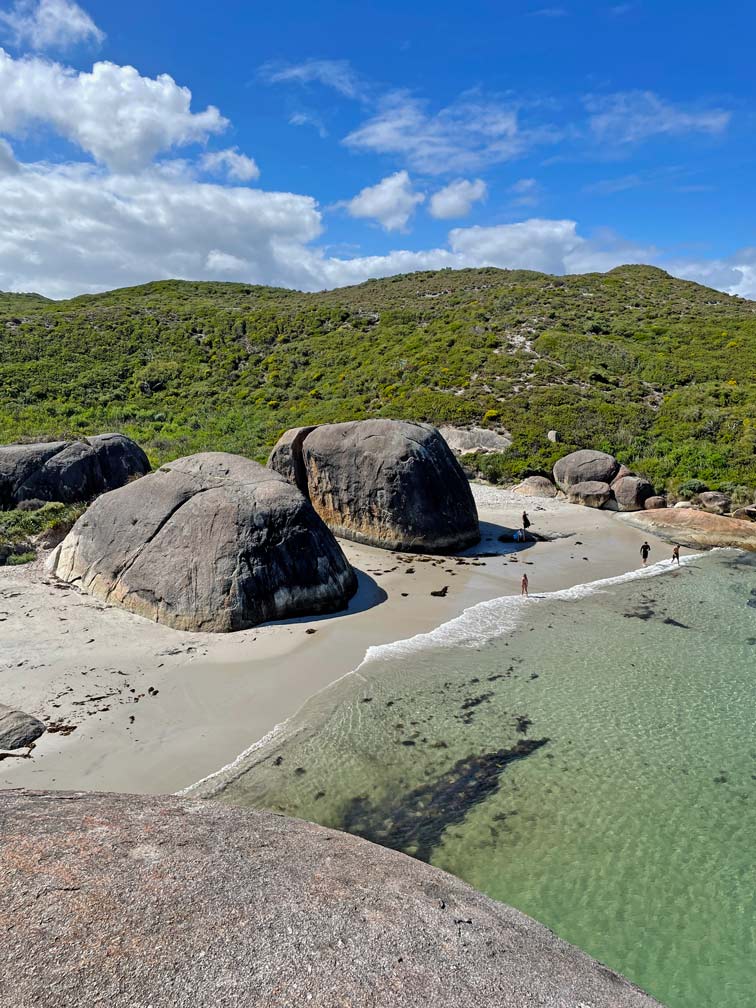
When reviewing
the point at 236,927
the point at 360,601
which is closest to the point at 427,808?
the point at 236,927

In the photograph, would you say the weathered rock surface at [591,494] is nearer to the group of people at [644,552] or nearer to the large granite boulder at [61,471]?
the group of people at [644,552]

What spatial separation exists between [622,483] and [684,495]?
2802mm

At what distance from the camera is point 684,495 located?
2673cm

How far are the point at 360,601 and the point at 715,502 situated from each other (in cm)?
1904

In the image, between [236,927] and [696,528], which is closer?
[236,927]

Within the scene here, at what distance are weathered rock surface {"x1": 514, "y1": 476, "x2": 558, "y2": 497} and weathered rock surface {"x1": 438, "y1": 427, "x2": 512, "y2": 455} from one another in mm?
4015

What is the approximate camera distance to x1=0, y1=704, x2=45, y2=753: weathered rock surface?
859 centimetres

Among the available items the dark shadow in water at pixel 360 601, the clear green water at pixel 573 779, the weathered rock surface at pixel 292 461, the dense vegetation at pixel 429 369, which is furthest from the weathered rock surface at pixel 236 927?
the dense vegetation at pixel 429 369

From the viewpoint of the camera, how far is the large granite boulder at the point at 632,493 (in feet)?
86.8

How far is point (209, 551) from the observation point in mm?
12797

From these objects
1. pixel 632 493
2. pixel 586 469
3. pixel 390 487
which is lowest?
pixel 632 493

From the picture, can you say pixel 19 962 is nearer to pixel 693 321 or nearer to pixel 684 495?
pixel 684 495

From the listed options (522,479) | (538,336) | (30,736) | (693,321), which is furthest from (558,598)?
(693,321)

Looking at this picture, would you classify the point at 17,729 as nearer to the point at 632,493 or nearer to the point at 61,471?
the point at 61,471
